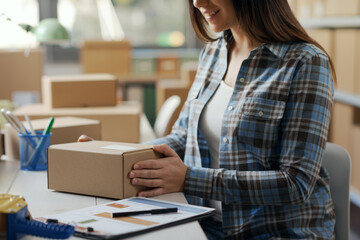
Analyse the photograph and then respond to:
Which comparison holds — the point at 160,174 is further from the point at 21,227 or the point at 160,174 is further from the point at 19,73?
the point at 19,73

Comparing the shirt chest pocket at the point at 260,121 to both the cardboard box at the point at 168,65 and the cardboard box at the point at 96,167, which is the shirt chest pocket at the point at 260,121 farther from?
the cardboard box at the point at 168,65

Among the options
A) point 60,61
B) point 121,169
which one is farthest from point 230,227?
point 60,61

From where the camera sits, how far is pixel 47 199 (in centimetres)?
114

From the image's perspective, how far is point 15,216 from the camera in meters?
0.87

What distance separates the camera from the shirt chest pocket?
4.12 ft

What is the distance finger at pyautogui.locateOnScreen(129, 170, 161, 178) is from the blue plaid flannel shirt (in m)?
0.09

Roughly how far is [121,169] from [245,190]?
29cm

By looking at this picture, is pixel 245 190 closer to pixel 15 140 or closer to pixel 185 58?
pixel 15 140

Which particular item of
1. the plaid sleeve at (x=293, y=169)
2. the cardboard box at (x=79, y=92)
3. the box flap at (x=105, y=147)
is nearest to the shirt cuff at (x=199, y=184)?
the plaid sleeve at (x=293, y=169)

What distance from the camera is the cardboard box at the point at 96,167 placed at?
1.12 meters

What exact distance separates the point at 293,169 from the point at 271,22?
384 millimetres

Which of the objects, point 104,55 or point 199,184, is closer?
point 199,184

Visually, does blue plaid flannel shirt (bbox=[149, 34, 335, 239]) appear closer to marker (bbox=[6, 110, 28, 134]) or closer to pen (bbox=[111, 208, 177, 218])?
pen (bbox=[111, 208, 177, 218])

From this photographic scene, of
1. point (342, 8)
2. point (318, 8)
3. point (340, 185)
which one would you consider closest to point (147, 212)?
point (340, 185)
